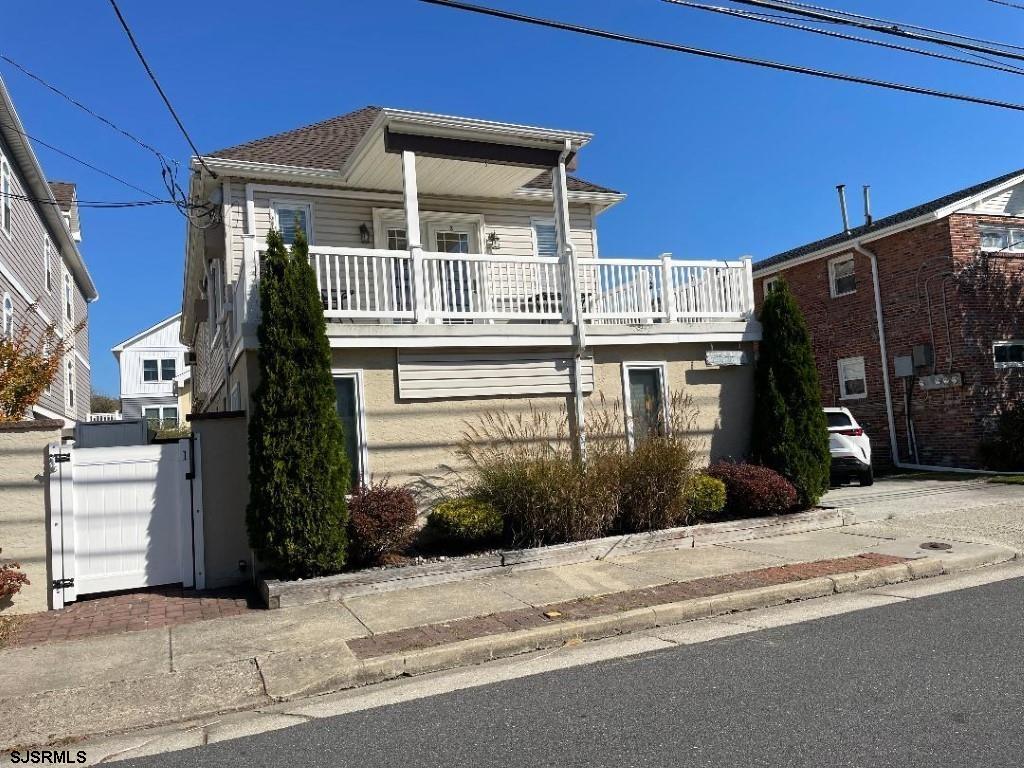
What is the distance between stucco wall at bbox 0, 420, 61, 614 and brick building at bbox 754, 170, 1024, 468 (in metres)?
16.5

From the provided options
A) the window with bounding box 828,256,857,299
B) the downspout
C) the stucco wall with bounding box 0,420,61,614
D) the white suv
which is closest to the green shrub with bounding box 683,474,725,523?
the white suv

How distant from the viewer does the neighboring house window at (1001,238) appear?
17891mm

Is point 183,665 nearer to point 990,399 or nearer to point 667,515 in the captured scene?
point 667,515

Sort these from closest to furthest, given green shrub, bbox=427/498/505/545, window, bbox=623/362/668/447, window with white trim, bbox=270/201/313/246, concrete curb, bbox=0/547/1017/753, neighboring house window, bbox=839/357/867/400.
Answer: concrete curb, bbox=0/547/1017/753 → green shrub, bbox=427/498/505/545 → window, bbox=623/362/668/447 → window with white trim, bbox=270/201/313/246 → neighboring house window, bbox=839/357/867/400

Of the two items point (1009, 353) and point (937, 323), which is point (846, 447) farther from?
point (1009, 353)

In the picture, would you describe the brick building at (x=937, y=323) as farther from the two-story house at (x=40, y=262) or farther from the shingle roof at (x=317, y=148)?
the two-story house at (x=40, y=262)

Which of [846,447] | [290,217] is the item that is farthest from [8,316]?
[846,447]

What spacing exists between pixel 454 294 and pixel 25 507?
5.31m

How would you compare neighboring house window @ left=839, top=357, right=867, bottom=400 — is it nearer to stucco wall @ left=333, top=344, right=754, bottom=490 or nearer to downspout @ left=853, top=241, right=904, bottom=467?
downspout @ left=853, top=241, right=904, bottom=467

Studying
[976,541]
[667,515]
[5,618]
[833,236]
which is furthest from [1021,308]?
[5,618]

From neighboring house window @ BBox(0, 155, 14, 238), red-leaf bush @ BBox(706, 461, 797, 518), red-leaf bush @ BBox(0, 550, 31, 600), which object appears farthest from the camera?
neighboring house window @ BBox(0, 155, 14, 238)

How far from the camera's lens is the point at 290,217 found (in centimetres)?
1284

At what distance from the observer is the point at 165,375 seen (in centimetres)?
4378

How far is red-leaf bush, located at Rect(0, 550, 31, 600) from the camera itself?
24.7 feet
